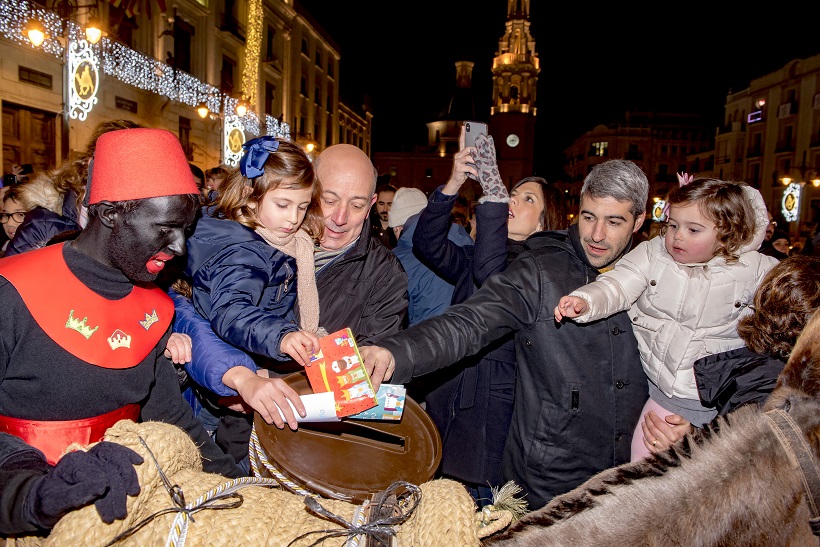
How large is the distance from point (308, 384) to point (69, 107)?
14634 mm

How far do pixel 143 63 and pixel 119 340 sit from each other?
17040 millimetres

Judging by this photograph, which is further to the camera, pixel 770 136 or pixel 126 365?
pixel 770 136

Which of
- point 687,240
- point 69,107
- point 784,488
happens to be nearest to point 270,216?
point 687,240

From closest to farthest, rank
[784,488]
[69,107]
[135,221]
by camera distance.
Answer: [784,488], [135,221], [69,107]

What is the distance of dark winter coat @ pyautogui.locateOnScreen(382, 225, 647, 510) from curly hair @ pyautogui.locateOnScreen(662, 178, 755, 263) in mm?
614

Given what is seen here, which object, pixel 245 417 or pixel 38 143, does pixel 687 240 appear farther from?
pixel 38 143

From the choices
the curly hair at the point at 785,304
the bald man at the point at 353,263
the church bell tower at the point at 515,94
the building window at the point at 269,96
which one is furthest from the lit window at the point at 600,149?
the curly hair at the point at 785,304

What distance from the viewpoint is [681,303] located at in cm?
260

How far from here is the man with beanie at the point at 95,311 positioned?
5.40 ft

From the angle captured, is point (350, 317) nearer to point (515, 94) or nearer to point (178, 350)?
point (178, 350)

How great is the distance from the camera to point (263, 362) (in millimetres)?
2609

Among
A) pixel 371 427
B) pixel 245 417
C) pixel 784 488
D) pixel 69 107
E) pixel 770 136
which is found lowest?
pixel 245 417

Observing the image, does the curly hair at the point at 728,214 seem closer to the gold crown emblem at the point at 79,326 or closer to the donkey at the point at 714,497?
the donkey at the point at 714,497

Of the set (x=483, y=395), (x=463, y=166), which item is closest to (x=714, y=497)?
(x=483, y=395)
